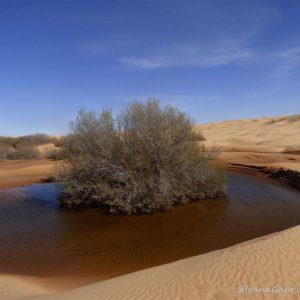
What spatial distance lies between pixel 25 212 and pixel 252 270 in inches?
418

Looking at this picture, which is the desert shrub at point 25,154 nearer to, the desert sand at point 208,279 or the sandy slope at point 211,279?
the desert sand at point 208,279

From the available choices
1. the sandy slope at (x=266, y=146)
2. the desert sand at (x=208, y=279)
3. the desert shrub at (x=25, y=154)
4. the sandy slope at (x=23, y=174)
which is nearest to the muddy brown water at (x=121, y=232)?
the desert sand at (x=208, y=279)

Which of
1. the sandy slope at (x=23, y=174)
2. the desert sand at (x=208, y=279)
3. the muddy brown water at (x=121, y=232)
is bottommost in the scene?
the muddy brown water at (x=121, y=232)

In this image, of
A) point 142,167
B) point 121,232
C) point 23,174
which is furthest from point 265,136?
point 121,232

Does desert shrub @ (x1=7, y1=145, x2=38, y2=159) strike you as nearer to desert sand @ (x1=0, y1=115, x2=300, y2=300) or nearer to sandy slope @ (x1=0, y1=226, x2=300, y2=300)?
desert sand @ (x1=0, y1=115, x2=300, y2=300)

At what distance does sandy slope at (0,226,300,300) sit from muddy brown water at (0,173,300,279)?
1.78m

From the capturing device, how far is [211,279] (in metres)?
6.55

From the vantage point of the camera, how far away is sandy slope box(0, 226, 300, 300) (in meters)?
6.14

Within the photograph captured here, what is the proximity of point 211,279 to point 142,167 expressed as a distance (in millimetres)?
7717

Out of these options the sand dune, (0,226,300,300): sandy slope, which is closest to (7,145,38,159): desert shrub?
the sand dune

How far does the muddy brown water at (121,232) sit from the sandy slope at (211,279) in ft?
5.84

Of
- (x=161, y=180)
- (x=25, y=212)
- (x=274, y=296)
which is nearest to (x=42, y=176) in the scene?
(x=25, y=212)

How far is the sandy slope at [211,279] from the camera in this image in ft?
20.2

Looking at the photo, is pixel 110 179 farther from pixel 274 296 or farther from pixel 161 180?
pixel 274 296
